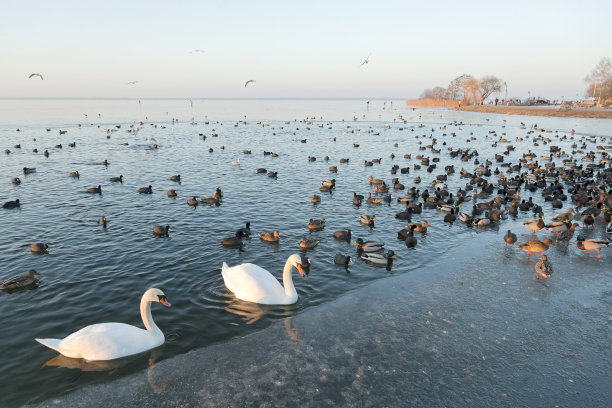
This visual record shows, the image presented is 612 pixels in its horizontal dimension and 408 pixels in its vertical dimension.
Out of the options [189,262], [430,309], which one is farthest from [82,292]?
[430,309]

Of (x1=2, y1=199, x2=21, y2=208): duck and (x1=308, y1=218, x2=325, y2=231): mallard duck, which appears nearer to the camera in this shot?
(x1=308, y1=218, x2=325, y2=231): mallard duck

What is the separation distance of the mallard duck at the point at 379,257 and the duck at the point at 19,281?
42.4 ft

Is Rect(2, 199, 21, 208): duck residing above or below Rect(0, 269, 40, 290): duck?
above

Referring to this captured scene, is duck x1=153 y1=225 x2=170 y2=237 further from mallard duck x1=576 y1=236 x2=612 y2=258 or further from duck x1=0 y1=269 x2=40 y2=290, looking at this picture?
mallard duck x1=576 y1=236 x2=612 y2=258

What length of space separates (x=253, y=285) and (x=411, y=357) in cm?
539

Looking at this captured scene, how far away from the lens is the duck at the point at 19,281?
42.6 feet

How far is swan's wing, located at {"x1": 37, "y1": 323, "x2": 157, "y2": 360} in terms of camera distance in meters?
9.40

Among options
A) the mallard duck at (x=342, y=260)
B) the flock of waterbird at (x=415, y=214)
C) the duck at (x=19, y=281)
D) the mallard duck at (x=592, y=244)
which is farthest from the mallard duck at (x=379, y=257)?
the duck at (x=19, y=281)

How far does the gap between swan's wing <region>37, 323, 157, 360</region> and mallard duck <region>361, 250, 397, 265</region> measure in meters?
9.50

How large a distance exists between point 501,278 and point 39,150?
51868 millimetres

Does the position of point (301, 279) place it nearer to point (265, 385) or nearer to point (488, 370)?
point (265, 385)

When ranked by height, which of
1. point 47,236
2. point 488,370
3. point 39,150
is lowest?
point 488,370

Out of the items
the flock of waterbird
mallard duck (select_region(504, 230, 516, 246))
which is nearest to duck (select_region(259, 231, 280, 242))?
the flock of waterbird

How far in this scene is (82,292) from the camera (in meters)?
13.1
